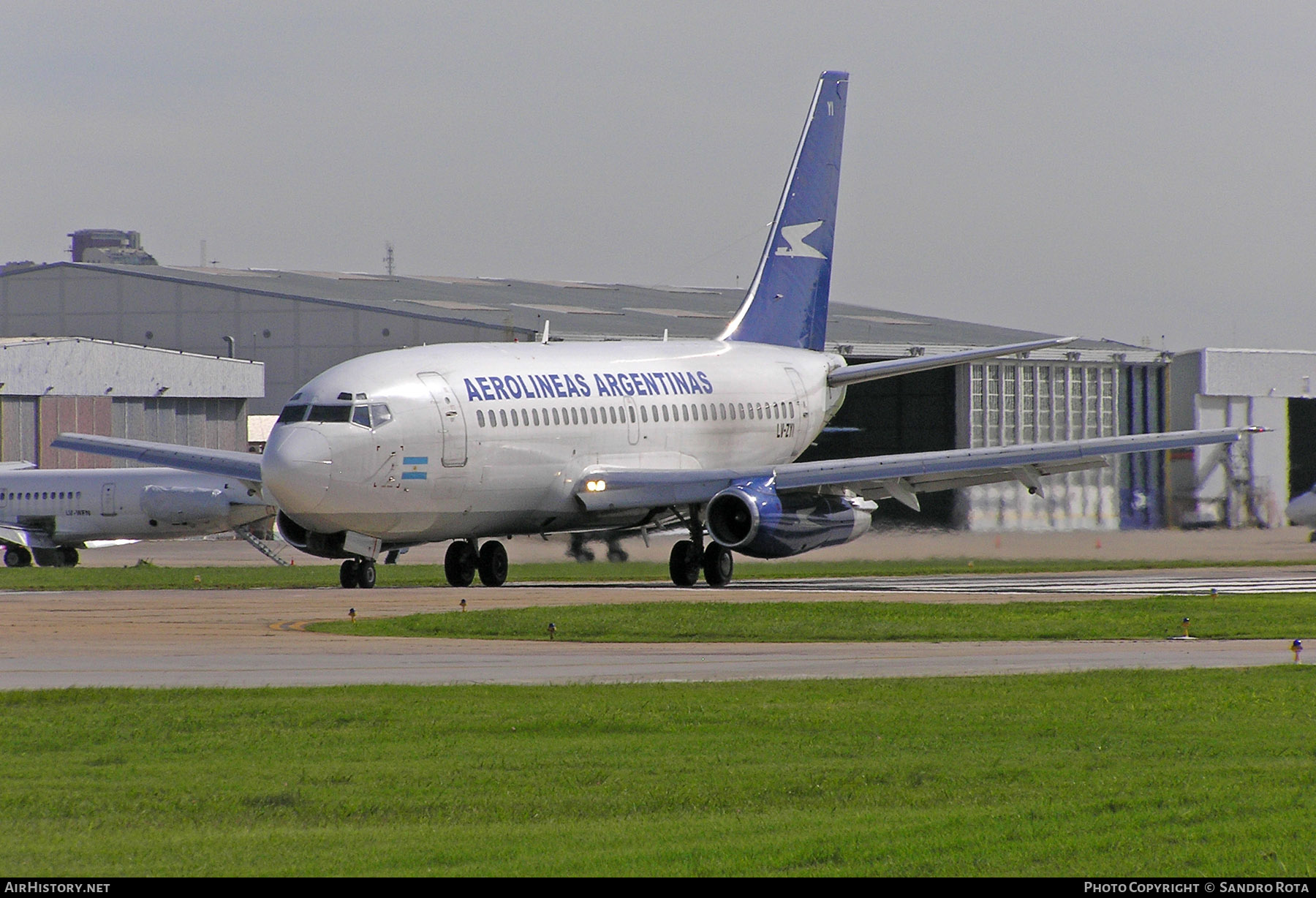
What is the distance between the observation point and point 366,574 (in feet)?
126

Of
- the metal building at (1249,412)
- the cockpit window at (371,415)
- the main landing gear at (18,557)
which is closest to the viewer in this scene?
the cockpit window at (371,415)

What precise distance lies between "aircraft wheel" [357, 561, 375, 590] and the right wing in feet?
10.6

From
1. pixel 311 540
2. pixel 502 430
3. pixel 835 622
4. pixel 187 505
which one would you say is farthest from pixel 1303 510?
pixel 835 622

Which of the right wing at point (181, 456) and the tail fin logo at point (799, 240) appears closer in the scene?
the right wing at point (181, 456)

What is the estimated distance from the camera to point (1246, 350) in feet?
230

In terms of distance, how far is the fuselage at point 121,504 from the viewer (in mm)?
61656

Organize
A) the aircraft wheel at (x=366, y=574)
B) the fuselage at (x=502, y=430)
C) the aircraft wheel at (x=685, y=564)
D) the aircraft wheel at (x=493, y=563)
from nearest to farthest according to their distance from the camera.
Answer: the fuselage at (x=502, y=430) < the aircraft wheel at (x=366, y=574) < the aircraft wheel at (x=685, y=564) < the aircraft wheel at (x=493, y=563)

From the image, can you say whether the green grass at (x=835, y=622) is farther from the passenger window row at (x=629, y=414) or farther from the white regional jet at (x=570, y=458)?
the passenger window row at (x=629, y=414)

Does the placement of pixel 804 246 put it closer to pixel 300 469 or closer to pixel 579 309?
pixel 300 469

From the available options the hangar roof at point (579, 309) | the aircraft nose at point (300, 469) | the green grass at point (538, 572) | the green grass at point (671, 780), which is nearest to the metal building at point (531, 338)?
the hangar roof at point (579, 309)

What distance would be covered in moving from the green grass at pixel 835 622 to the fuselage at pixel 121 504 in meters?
33.4

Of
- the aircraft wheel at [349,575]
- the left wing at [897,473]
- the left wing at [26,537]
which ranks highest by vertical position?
the left wing at [897,473]

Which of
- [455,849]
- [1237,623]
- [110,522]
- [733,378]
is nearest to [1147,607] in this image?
[1237,623]

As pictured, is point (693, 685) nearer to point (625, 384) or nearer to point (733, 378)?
point (625, 384)
